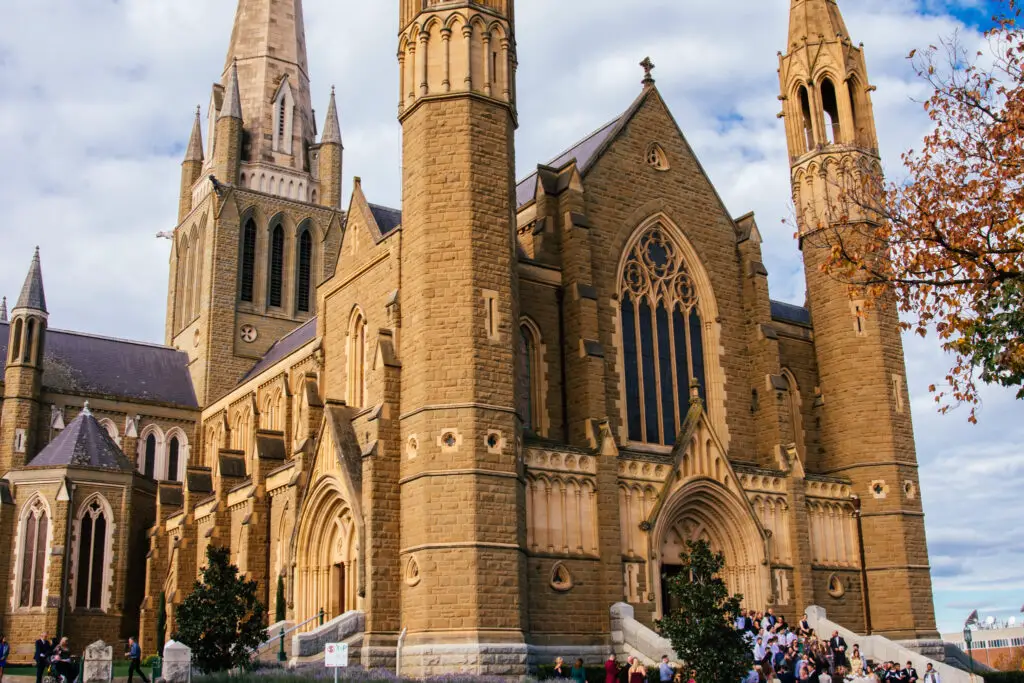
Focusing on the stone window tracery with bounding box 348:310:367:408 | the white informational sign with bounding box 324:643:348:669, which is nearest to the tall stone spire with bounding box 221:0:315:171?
the stone window tracery with bounding box 348:310:367:408

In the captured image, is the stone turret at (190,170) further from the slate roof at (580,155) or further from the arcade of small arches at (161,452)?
the slate roof at (580,155)

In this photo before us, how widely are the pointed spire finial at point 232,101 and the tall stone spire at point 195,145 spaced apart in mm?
5350

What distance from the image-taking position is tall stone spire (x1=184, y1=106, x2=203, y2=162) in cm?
6347

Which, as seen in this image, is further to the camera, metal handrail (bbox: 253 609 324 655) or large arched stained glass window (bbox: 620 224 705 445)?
large arched stained glass window (bbox: 620 224 705 445)

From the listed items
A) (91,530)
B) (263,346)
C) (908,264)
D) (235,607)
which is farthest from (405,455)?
(263,346)

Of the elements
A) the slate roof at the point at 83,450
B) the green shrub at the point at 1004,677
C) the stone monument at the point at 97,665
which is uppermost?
the slate roof at the point at 83,450

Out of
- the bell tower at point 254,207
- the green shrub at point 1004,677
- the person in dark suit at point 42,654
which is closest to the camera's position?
the person in dark suit at point 42,654

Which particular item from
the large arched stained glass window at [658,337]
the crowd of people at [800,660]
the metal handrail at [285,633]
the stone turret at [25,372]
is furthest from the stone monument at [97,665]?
the stone turret at [25,372]

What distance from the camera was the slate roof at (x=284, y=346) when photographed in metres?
47.0

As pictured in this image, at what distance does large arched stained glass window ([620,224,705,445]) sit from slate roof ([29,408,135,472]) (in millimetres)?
22729

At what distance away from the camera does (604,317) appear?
30734mm

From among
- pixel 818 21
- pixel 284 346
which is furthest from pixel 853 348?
pixel 284 346

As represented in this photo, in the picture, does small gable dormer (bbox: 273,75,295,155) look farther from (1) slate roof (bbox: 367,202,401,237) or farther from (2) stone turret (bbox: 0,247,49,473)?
(1) slate roof (bbox: 367,202,401,237)

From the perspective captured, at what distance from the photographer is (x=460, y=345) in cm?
2522
